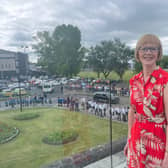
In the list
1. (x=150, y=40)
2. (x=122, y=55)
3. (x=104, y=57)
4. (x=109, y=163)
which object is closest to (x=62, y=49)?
(x=122, y=55)

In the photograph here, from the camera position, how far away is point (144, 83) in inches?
62.4

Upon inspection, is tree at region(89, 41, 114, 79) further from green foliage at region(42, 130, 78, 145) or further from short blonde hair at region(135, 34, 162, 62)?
short blonde hair at region(135, 34, 162, 62)

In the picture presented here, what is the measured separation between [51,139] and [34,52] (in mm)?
40744

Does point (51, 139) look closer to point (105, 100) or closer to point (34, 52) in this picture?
point (105, 100)

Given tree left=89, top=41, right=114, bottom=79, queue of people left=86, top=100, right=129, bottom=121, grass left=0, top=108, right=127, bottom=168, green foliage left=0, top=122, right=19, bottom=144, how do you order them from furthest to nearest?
tree left=89, top=41, right=114, bottom=79, queue of people left=86, top=100, right=129, bottom=121, green foliage left=0, top=122, right=19, bottom=144, grass left=0, top=108, right=127, bottom=168

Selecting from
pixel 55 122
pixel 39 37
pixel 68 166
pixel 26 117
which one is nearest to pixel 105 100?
pixel 55 122

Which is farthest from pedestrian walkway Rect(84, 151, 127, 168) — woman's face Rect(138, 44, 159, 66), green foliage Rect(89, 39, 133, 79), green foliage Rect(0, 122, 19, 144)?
green foliage Rect(89, 39, 133, 79)

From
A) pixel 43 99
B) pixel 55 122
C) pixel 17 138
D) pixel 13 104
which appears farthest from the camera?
pixel 43 99

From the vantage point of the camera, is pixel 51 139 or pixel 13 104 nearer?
pixel 51 139

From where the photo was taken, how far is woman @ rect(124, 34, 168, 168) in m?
1.43

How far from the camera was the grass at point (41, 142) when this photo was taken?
6398 mm

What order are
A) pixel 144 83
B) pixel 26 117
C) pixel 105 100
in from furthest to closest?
pixel 105 100, pixel 26 117, pixel 144 83

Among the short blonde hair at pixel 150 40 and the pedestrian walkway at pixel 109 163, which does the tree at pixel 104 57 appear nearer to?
the pedestrian walkway at pixel 109 163

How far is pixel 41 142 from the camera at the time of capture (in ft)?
26.5
